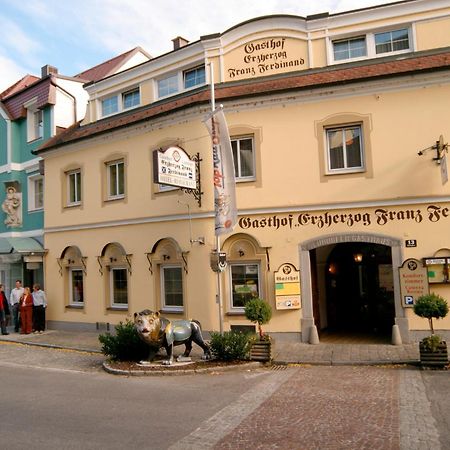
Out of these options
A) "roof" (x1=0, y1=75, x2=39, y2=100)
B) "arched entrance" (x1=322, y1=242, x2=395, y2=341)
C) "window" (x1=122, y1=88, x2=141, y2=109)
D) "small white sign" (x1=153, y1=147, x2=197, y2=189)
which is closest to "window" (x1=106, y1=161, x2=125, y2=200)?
"window" (x1=122, y1=88, x2=141, y2=109)

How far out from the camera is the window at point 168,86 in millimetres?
16531

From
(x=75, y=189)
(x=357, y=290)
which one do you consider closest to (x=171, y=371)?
(x=357, y=290)

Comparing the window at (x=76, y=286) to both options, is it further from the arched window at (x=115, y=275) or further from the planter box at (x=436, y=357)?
the planter box at (x=436, y=357)

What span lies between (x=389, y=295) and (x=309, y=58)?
25.0 feet

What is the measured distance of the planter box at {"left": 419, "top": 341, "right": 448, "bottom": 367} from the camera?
9.59 metres

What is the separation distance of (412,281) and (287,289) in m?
3.16

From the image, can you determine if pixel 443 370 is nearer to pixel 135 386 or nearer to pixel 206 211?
pixel 135 386

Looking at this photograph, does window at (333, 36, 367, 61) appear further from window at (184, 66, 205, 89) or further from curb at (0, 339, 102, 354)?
curb at (0, 339, 102, 354)

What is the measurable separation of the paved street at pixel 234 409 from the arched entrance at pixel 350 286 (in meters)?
3.31

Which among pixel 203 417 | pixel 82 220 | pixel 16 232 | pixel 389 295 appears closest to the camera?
pixel 203 417

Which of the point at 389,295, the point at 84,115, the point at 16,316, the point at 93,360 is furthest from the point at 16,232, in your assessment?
the point at 389,295

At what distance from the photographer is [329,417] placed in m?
6.74

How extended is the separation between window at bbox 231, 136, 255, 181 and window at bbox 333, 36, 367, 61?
12.0 feet

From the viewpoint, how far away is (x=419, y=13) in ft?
44.3
